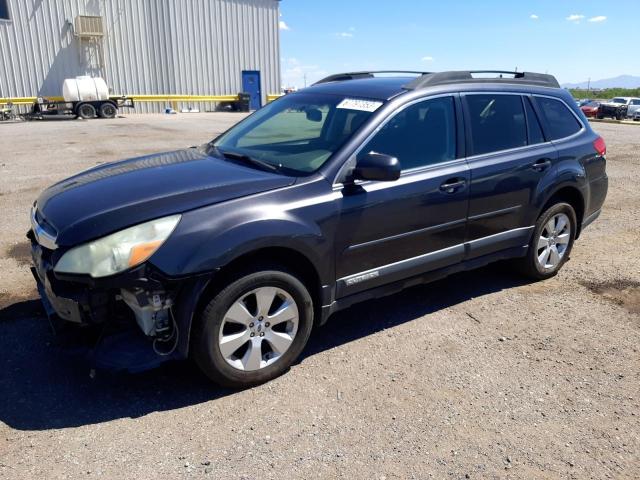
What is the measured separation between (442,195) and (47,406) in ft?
9.37

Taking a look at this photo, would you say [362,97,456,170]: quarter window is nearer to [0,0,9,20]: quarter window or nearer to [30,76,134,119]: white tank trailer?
[30,76,134,119]: white tank trailer

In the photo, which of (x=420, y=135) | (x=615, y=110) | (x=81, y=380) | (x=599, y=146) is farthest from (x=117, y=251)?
(x=615, y=110)

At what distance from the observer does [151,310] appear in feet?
9.19

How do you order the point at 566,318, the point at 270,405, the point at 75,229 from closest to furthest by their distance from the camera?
the point at 75,229 < the point at 270,405 < the point at 566,318

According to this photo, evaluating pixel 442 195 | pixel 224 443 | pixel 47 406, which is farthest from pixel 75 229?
pixel 442 195

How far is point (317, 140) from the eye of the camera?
12.5 ft

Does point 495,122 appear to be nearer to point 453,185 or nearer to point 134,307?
point 453,185

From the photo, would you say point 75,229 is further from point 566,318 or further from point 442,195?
point 566,318

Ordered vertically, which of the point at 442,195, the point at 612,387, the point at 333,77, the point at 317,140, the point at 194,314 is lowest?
the point at 612,387

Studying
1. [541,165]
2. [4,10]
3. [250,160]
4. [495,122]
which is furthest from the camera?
[4,10]

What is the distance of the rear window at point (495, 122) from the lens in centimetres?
415

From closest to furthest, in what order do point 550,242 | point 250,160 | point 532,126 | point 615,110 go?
1. point 250,160
2. point 532,126
3. point 550,242
4. point 615,110

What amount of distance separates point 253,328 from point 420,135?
1.85 metres

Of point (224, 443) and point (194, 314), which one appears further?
point (194, 314)
